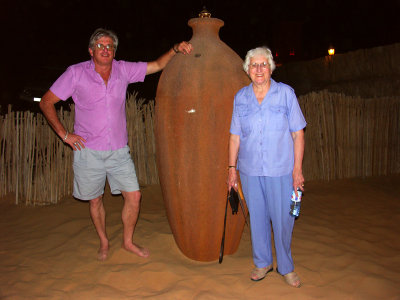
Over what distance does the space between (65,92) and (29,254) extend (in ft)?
5.61

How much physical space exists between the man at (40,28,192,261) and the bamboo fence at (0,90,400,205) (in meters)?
2.22

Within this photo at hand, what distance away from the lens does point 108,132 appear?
10.2ft

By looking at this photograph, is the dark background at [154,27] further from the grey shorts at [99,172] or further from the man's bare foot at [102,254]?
the man's bare foot at [102,254]

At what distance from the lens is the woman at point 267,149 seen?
8.21 feet

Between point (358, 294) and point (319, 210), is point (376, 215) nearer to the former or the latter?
point (319, 210)

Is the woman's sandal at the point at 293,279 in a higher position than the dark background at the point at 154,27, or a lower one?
lower

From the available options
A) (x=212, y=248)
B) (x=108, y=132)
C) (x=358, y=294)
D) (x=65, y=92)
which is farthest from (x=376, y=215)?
(x=65, y=92)

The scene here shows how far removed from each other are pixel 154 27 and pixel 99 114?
1579 centimetres

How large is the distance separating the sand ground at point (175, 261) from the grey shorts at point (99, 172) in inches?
25.8

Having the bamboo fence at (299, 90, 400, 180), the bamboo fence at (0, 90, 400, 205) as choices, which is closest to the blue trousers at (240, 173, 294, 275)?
the bamboo fence at (0, 90, 400, 205)

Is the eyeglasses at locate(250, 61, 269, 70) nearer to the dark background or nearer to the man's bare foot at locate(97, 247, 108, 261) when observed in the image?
the man's bare foot at locate(97, 247, 108, 261)

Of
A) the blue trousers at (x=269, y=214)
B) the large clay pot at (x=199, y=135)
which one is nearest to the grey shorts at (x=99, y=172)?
the large clay pot at (x=199, y=135)

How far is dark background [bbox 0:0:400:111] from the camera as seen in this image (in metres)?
12.4

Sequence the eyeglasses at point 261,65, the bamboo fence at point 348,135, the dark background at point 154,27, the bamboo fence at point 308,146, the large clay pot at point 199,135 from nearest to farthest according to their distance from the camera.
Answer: the eyeglasses at point 261,65, the large clay pot at point 199,135, the bamboo fence at point 308,146, the bamboo fence at point 348,135, the dark background at point 154,27
